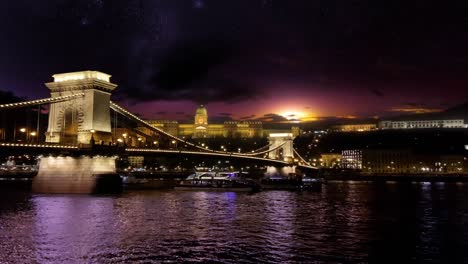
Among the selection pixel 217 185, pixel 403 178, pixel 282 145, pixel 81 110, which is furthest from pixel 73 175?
pixel 403 178

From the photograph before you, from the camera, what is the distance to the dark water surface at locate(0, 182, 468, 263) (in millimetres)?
18625

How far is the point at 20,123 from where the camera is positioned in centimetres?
7938

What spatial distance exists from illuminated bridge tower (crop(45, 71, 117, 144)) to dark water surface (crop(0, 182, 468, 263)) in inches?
560

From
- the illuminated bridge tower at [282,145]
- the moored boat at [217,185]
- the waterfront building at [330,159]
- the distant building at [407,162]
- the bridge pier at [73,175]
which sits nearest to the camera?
the bridge pier at [73,175]

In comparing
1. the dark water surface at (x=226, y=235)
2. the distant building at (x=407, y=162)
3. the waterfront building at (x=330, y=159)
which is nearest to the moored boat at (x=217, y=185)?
the dark water surface at (x=226, y=235)

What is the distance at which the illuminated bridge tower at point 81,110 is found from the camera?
50.2 metres

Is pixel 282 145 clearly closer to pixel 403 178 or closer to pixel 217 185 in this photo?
pixel 403 178

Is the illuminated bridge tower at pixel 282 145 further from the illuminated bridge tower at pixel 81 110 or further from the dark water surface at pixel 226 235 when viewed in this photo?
the dark water surface at pixel 226 235

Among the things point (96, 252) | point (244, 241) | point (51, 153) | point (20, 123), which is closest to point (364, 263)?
point (244, 241)

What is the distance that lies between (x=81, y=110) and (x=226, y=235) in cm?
3105

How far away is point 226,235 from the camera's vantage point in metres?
23.8

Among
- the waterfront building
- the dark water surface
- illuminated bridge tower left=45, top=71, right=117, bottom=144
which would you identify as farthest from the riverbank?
the dark water surface

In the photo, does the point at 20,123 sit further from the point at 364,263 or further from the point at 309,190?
the point at 364,263

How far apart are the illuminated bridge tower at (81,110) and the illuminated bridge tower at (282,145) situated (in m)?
72.8
